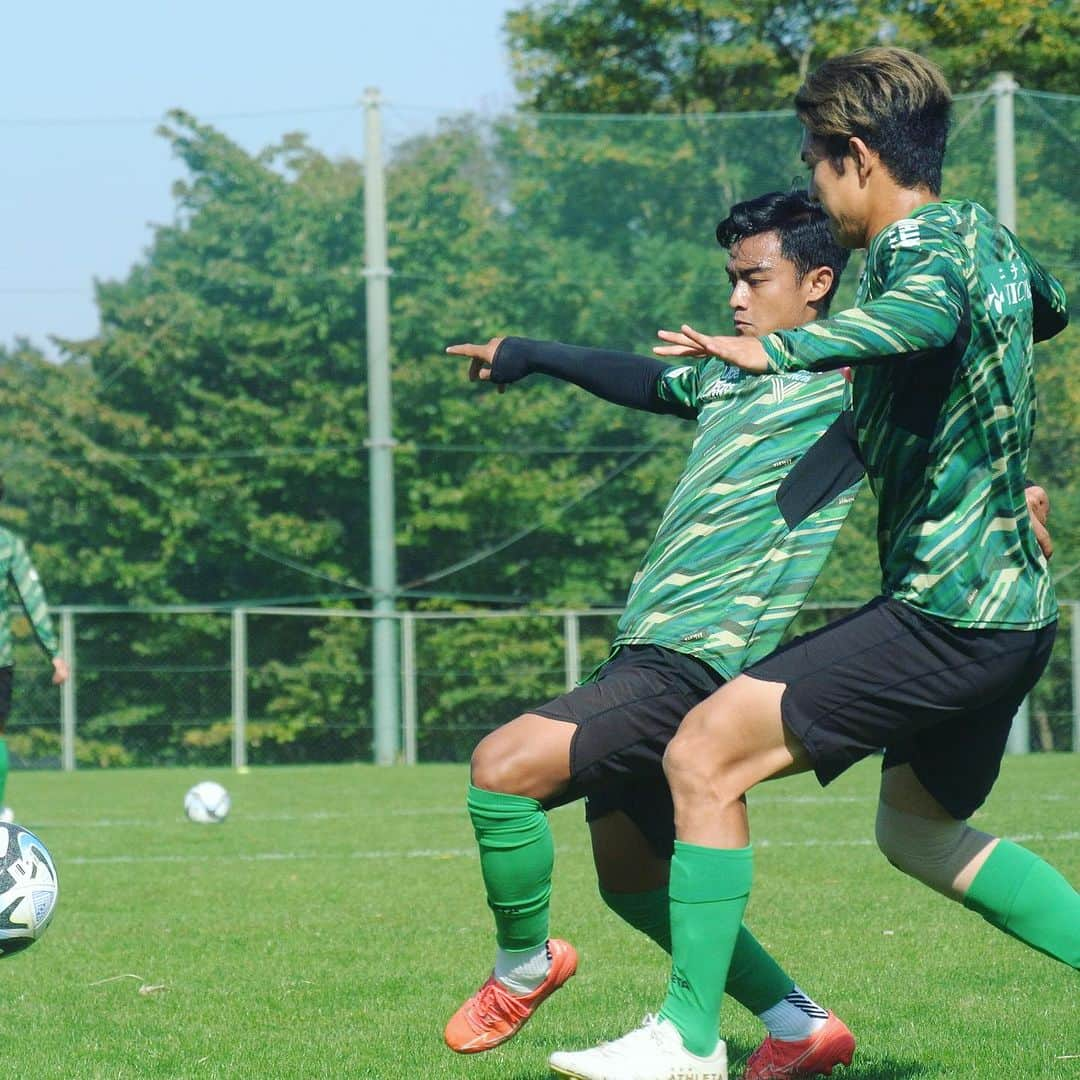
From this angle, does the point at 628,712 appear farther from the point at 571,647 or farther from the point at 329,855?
the point at 571,647

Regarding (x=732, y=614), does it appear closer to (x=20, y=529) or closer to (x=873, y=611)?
(x=873, y=611)

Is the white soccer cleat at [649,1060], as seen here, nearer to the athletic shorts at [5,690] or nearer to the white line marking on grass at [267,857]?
the white line marking on grass at [267,857]

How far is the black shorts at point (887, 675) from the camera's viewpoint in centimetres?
325

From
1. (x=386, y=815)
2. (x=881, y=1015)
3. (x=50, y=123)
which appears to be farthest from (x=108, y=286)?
(x=881, y=1015)

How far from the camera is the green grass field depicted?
4305 mm

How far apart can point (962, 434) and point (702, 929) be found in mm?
1059

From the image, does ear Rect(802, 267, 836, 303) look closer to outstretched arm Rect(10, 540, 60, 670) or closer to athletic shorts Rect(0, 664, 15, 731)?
athletic shorts Rect(0, 664, 15, 731)

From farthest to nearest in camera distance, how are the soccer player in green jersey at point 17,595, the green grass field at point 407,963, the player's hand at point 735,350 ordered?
1. the soccer player in green jersey at point 17,595
2. the green grass field at point 407,963
3. the player's hand at point 735,350

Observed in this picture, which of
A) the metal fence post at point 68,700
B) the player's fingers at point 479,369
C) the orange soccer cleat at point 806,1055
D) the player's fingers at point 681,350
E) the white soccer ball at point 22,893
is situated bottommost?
the metal fence post at point 68,700

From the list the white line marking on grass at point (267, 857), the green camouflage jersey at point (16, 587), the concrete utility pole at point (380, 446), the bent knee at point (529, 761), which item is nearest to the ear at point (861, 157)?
the bent knee at point (529, 761)

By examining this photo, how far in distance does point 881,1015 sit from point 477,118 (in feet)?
61.7

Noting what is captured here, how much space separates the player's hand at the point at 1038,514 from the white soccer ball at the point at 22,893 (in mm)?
2701

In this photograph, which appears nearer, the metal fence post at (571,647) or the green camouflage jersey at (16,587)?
the green camouflage jersey at (16,587)

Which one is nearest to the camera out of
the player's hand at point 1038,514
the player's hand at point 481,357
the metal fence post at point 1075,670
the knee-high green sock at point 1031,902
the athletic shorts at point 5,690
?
the player's hand at point 1038,514
